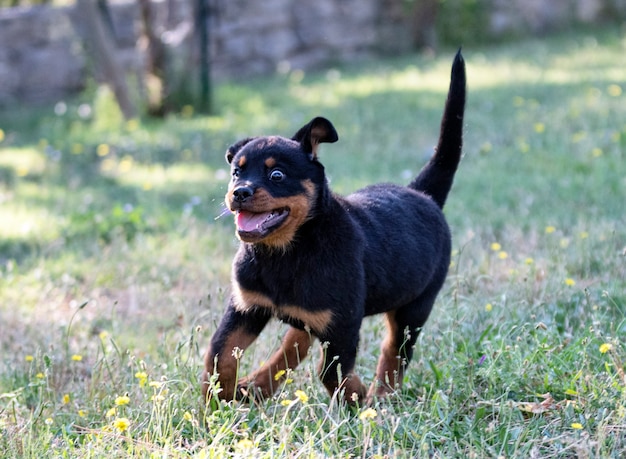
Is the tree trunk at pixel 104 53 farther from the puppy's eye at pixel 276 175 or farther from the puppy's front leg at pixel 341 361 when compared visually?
the puppy's front leg at pixel 341 361

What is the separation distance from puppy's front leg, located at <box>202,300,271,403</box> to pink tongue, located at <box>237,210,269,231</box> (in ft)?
1.24

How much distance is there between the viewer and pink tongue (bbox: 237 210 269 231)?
11.4 feet

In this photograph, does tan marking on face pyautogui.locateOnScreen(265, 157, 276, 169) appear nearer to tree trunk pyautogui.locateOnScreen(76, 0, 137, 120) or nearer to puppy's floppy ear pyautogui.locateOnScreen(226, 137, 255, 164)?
puppy's floppy ear pyautogui.locateOnScreen(226, 137, 255, 164)

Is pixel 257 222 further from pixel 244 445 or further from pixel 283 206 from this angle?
pixel 244 445

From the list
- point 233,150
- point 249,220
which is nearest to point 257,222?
point 249,220

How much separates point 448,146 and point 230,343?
1.49m

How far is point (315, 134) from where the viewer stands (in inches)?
147

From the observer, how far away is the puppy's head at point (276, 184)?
347cm

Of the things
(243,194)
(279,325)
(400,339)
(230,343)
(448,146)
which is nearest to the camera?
(243,194)

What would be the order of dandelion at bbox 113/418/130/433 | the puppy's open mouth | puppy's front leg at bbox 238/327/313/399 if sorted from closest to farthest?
dandelion at bbox 113/418/130/433 < the puppy's open mouth < puppy's front leg at bbox 238/327/313/399

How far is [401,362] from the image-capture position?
13.3 feet

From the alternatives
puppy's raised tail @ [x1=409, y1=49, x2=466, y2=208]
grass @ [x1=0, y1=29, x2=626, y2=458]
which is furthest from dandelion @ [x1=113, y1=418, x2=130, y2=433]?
puppy's raised tail @ [x1=409, y1=49, x2=466, y2=208]

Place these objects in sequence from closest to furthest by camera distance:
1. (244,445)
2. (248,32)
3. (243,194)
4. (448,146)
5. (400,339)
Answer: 1. (244,445)
2. (243,194)
3. (400,339)
4. (448,146)
5. (248,32)

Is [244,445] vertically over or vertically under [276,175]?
under
